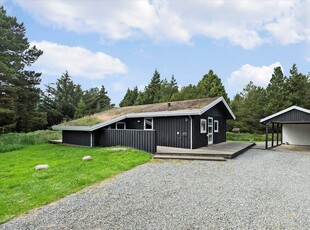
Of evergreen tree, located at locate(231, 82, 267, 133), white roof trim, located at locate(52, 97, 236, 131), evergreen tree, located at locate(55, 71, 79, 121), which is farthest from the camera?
evergreen tree, located at locate(55, 71, 79, 121)

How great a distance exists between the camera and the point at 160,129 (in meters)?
12.5

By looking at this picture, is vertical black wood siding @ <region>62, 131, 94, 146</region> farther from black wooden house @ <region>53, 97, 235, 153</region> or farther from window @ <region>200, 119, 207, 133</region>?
window @ <region>200, 119, 207, 133</region>

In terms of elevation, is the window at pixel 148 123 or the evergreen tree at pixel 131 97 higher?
the evergreen tree at pixel 131 97

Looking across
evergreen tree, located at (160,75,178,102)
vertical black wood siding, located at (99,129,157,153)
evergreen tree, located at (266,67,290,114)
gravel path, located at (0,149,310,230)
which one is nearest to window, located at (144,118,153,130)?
vertical black wood siding, located at (99,129,157,153)

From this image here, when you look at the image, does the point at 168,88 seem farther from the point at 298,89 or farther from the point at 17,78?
the point at 17,78

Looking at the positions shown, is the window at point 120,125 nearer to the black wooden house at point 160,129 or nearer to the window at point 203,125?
the black wooden house at point 160,129

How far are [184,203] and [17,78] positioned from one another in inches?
922

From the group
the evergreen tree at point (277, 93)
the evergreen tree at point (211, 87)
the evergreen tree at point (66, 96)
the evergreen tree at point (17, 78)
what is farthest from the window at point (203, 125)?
the evergreen tree at point (66, 96)

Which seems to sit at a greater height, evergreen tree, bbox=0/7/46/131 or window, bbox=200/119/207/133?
evergreen tree, bbox=0/7/46/131

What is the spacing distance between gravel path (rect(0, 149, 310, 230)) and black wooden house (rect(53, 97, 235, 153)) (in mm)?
3990

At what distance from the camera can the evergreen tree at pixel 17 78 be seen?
1925 cm

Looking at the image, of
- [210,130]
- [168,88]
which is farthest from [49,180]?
[168,88]

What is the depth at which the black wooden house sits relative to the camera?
1089cm

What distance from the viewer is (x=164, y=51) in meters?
18.1
